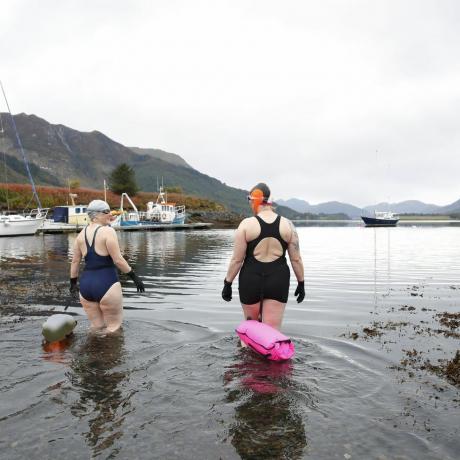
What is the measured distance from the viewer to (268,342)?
21.7 ft

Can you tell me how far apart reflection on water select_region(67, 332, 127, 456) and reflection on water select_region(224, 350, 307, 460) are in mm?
1372

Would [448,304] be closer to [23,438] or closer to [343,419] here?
[343,419]

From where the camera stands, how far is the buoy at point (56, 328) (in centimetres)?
793

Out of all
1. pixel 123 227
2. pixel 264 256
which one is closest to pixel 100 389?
pixel 264 256

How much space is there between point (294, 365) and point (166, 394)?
2.23 m

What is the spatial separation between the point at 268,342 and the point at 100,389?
261 cm

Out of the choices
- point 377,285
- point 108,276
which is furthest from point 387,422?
point 377,285

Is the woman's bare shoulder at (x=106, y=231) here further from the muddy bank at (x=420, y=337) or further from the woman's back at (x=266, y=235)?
the muddy bank at (x=420, y=337)

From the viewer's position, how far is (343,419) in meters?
4.91

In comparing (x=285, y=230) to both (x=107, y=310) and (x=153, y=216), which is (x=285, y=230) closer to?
(x=107, y=310)

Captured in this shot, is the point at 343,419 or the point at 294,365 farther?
the point at 294,365

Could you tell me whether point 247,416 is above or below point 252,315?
below

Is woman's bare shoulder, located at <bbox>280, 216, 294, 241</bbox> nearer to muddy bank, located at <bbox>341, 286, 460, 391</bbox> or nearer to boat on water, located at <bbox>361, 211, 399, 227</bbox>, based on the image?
muddy bank, located at <bbox>341, 286, 460, 391</bbox>

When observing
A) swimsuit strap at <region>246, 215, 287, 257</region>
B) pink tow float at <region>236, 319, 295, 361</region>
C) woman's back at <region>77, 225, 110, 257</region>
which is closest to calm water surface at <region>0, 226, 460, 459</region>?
pink tow float at <region>236, 319, 295, 361</region>
